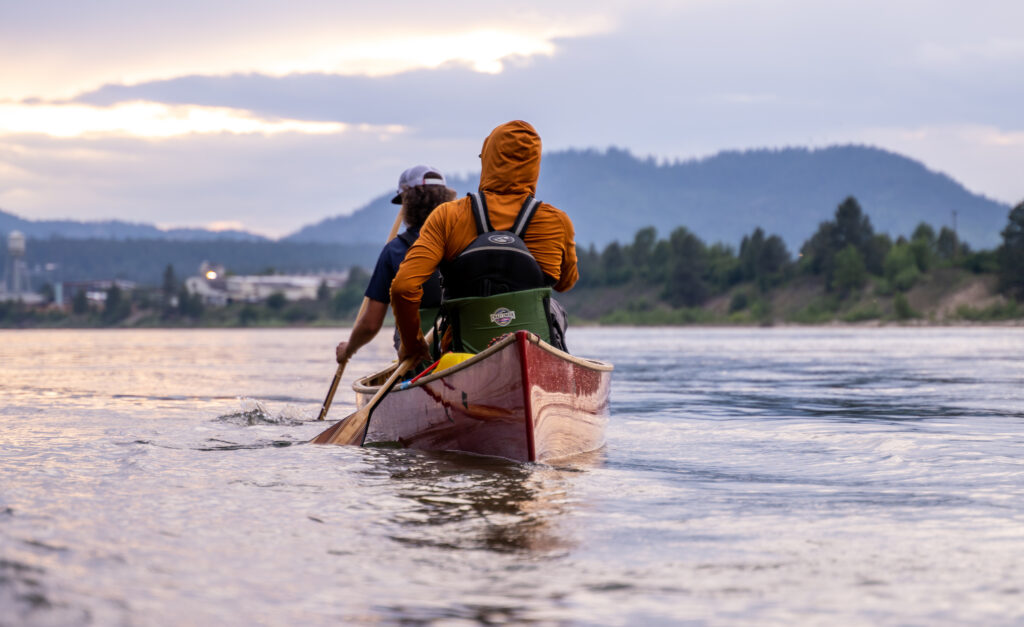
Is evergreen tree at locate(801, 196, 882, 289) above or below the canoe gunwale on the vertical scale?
above

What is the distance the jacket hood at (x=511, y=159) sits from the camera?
7.36 metres

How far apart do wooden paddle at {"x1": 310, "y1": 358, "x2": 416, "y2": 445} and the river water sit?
28 cm

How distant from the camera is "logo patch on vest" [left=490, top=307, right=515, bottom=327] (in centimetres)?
724

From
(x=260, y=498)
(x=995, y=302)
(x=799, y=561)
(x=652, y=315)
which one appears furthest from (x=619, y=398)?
(x=652, y=315)

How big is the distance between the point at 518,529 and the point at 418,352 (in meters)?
3.32

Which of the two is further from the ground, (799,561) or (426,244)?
(426,244)

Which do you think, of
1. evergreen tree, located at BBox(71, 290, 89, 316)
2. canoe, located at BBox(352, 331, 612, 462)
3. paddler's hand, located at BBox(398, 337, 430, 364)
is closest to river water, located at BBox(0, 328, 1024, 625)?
canoe, located at BBox(352, 331, 612, 462)

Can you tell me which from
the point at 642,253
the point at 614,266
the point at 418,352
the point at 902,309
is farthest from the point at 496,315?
the point at 642,253

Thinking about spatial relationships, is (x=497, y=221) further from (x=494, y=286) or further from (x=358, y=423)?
(x=358, y=423)

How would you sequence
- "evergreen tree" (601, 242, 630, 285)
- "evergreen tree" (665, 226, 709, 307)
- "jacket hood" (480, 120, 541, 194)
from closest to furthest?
"jacket hood" (480, 120, 541, 194)
"evergreen tree" (665, 226, 709, 307)
"evergreen tree" (601, 242, 630, 285)

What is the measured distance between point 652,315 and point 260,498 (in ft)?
433

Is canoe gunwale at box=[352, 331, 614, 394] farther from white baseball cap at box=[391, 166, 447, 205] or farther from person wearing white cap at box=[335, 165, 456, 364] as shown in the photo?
white baseball cap at box=[391, 166, 447, 205]

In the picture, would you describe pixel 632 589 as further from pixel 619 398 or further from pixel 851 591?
pixel 619 398

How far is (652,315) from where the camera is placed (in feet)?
448
